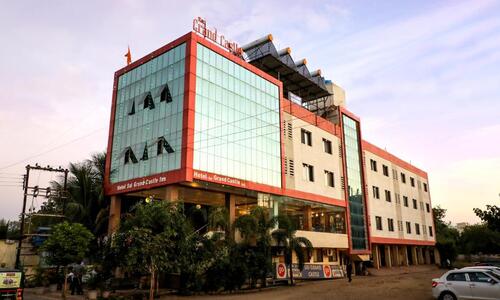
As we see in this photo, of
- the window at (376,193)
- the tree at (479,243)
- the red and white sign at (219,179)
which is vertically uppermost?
the window at (376,193)

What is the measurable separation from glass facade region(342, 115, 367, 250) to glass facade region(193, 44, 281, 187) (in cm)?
1430

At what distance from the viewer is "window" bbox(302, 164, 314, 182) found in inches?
1648

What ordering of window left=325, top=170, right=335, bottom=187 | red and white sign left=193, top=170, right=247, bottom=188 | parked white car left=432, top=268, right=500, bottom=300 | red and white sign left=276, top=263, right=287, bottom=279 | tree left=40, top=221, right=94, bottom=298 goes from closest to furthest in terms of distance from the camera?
parked white car left=432, top=268, right=500, bottom=300, tree left=40, top=221, right=94, bottom=298, red and white sign left=193, top=170, right=247, bottom=188, red and white sign left=276, top=263, right=287, bottom=279, window left=325, top=170, right=335, bottom=187

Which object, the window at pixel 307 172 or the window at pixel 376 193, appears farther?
the window at pixel 376 193

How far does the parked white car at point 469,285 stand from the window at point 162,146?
67.6 ft

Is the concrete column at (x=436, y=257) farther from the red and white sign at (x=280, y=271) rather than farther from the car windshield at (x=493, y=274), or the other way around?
the car windshield at (x=493, y=274)

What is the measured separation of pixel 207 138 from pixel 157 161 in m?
4.63

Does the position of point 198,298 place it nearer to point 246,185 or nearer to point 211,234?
point 211,234

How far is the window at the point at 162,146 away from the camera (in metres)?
31.7

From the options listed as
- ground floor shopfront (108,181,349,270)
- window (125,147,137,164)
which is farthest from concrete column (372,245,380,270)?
window (125,147,137,164)

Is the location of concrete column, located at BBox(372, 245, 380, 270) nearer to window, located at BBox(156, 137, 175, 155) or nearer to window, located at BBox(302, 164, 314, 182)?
window, located at BBox(302, 164, 314, 182)

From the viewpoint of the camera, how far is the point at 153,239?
20969 millimetres

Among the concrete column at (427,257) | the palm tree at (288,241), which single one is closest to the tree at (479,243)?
the concrete column at (427,257)

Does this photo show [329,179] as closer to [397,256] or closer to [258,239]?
[258,239]
